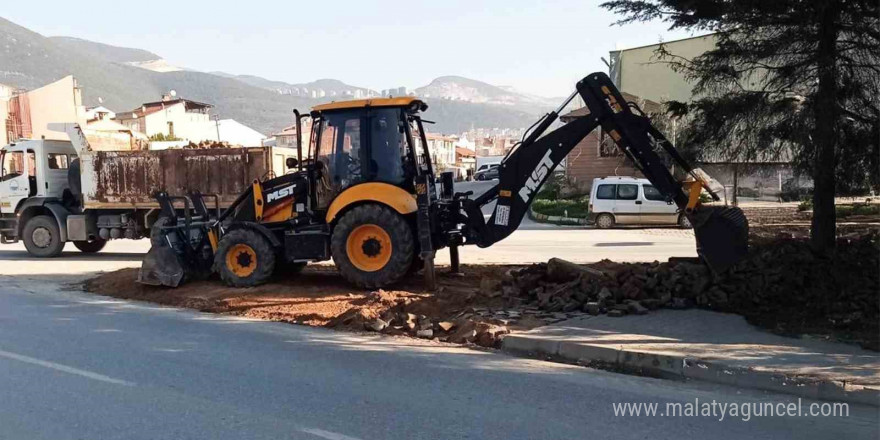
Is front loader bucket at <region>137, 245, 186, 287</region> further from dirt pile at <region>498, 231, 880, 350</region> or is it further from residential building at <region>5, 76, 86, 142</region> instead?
residential building at <region>5, 76, 86, 142</region>

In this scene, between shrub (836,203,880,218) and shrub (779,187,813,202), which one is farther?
shrub (836,203,880,218)

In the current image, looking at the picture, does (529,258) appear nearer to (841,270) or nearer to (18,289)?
(841,270)

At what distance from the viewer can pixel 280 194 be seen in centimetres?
1118

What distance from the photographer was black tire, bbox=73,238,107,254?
18.3m

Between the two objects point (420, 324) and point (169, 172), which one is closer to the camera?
point (420, 324)

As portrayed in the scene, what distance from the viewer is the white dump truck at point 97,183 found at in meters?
16.2

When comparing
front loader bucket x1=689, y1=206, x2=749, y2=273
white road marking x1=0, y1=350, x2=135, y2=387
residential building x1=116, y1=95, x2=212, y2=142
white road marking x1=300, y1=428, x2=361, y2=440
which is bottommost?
white road marking x1=300, y1=428, x2=361, y2=440

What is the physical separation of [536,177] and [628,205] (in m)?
14.9

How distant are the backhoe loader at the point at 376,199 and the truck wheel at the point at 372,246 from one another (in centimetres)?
1

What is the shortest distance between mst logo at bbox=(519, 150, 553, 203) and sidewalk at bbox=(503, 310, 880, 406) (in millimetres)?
2295

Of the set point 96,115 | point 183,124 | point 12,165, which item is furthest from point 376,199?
point 183,124

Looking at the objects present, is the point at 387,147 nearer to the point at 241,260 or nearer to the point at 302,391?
the point at 241,260

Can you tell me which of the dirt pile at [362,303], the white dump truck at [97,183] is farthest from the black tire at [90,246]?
the dirt pile at [362,303]

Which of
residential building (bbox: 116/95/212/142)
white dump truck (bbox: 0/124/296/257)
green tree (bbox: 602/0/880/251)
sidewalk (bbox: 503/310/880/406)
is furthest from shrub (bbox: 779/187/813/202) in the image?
residential building (bbox: 116/95/212/142)
